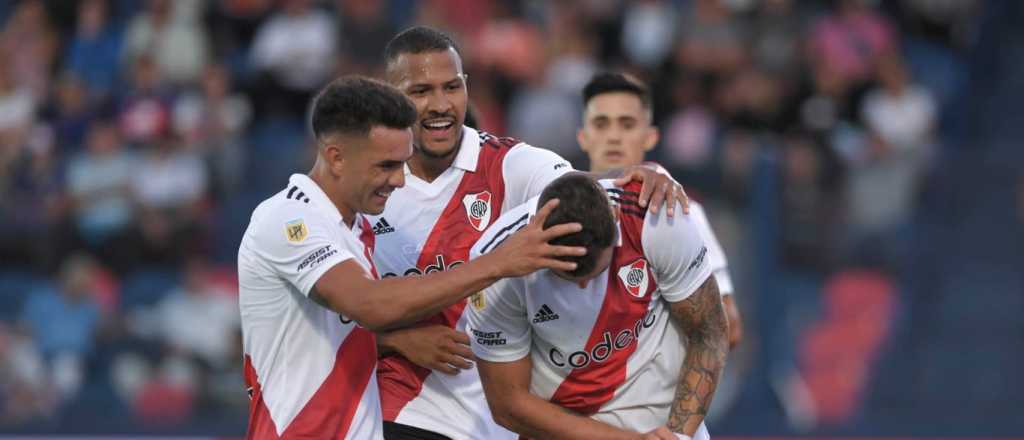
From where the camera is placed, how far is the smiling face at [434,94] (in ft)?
18.6

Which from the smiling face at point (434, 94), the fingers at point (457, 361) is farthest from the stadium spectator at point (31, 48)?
the fingers at point (457, 361)

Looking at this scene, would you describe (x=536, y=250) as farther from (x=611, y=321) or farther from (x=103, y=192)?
(x=103, y=192)

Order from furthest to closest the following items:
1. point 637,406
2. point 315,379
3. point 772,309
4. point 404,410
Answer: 1. point 772,309
2. point 404,410
3. point 637,406
4. point 315,379

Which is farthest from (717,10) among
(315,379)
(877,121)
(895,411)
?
(315,379)

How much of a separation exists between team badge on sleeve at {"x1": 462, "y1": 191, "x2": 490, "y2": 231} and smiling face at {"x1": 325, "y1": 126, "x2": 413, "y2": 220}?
0.79 meters

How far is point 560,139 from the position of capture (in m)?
11.1

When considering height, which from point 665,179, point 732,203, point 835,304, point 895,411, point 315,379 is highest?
point 665,179

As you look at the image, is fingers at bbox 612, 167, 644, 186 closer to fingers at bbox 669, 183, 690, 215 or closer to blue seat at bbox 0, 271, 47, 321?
fingers at bbox 669, 183, 690, 215

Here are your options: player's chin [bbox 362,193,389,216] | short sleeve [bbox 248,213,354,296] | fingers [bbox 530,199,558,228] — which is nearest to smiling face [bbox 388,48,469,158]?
player's chin [bbox 362,193,389,216]

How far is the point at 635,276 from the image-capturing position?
5.20 m

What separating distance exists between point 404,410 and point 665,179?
57.3 inches

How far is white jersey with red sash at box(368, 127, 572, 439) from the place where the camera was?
576cm

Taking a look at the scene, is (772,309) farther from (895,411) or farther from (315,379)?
(315,379)

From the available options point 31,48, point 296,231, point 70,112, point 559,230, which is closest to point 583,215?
point 559,230
